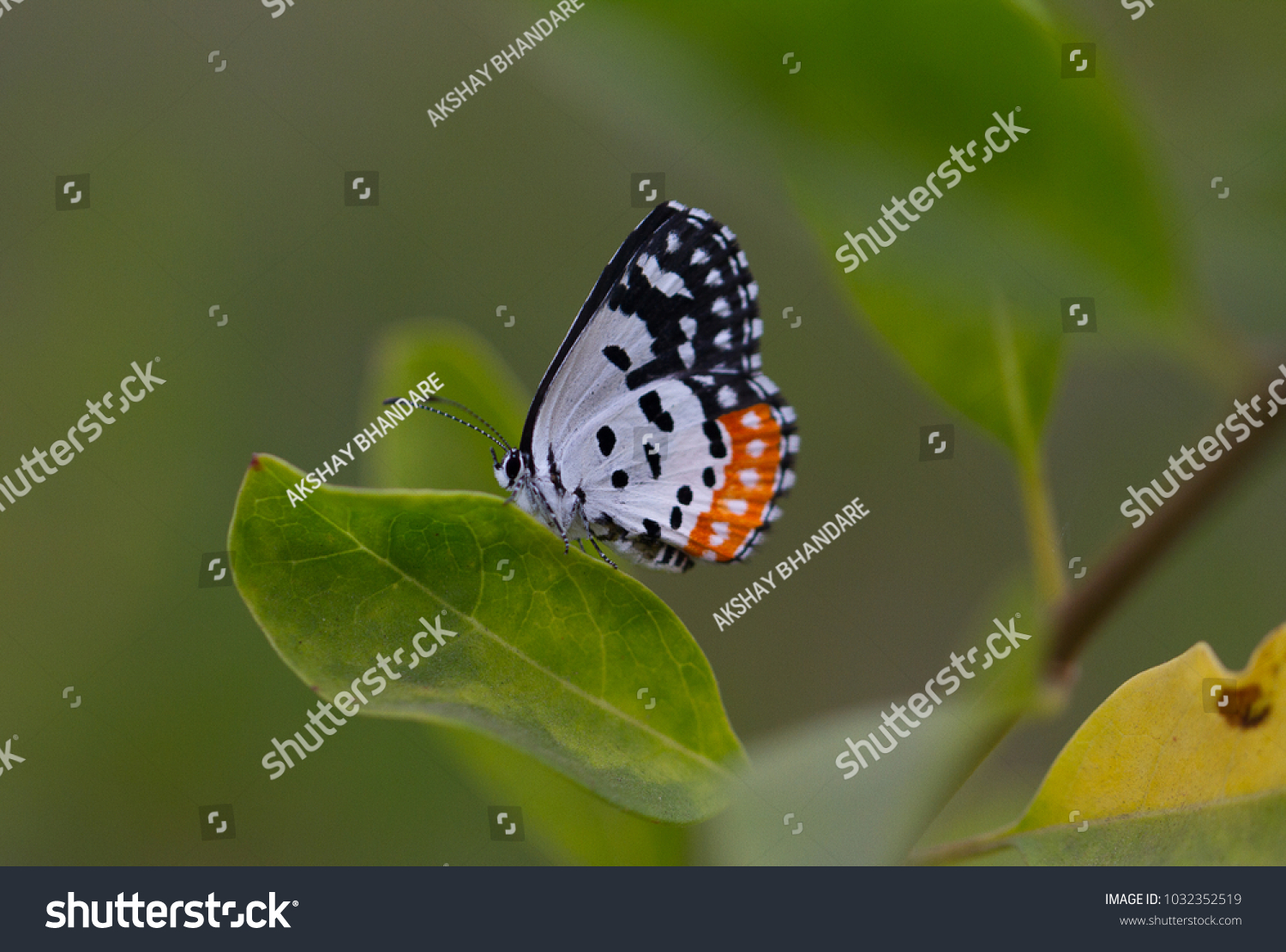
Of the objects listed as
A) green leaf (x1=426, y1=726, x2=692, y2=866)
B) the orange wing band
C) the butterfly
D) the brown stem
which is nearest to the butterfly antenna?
the butterfly

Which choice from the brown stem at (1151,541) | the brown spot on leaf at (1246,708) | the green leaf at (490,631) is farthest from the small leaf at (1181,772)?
the green leaf at (490,631)

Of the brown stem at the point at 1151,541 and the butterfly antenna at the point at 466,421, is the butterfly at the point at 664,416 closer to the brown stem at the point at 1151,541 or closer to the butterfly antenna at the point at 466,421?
the butterfly antenna at the point at 466,421

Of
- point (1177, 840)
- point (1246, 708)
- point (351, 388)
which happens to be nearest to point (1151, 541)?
point (1246, 708)

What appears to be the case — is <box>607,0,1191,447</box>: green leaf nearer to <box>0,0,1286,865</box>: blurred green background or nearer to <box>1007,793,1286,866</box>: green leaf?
<box>0,0,1286,865</box>: blurred green background

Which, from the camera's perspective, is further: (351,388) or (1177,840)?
(351,388)

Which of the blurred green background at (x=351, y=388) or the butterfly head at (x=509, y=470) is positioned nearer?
the butterfly head at (x=509, y=470)

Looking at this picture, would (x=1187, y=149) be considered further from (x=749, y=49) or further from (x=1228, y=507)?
(x=749, y=49)

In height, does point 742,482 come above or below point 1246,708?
above

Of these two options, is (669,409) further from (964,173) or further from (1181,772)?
(1181,772)
